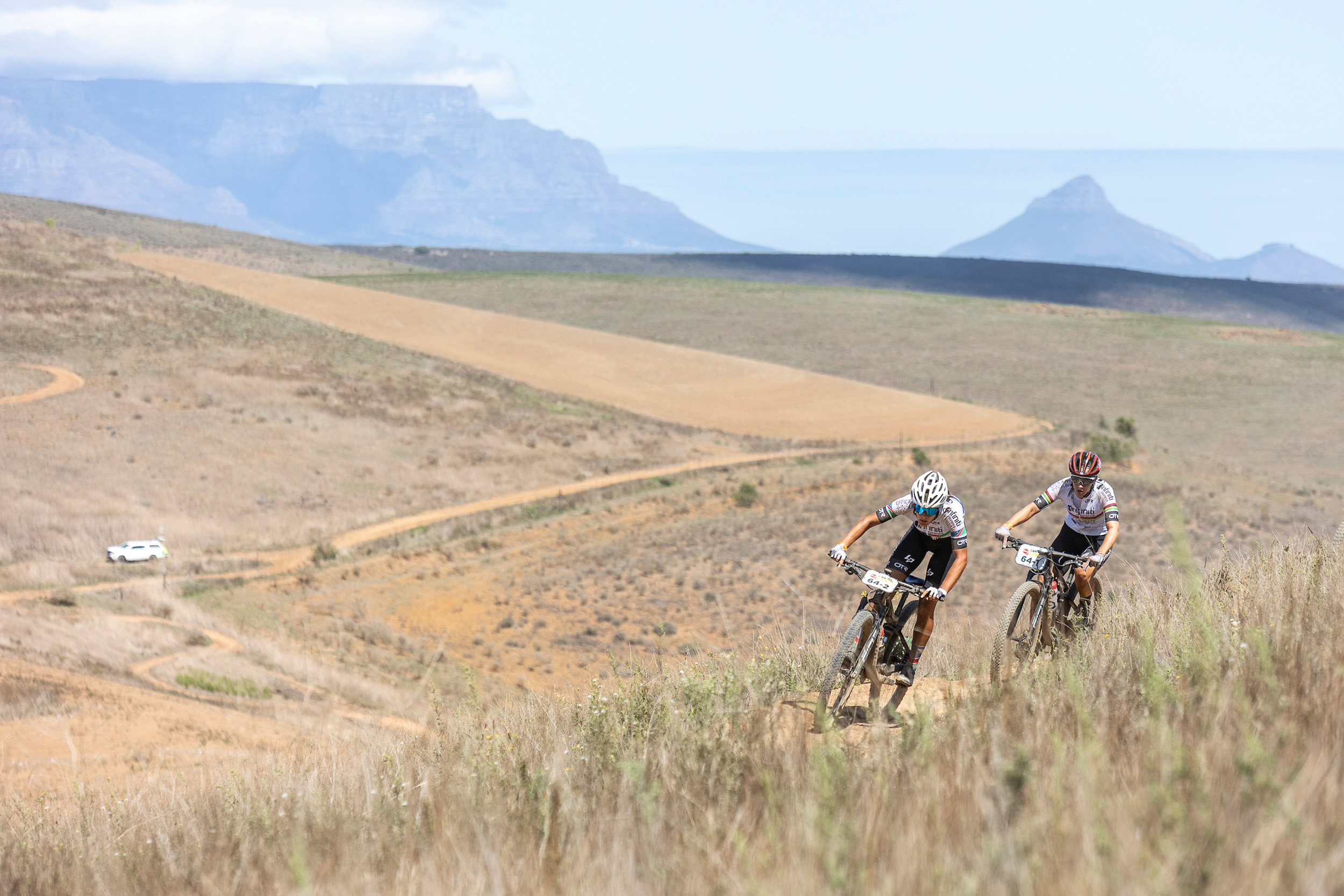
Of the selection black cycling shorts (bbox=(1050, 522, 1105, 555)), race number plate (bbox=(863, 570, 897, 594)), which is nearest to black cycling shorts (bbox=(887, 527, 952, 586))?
race number plate (bbox=(863, 570, 897, 594))

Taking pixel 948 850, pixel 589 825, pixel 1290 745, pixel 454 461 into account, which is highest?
pixel 1290 745

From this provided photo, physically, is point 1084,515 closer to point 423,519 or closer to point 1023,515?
point 1023,515

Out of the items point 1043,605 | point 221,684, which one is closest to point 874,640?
point 1043,605

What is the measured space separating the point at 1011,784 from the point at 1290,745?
3.38 feet

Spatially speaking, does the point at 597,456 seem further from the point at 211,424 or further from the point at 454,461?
the point at 211,424

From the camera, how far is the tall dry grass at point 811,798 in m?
3.03

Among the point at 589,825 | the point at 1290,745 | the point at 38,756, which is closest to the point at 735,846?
the point at 589,825

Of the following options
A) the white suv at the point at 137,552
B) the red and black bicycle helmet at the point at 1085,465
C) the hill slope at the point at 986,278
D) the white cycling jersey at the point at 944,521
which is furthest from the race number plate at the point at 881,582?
the hill slope at the point at 986,278

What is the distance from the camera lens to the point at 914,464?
43625 mm

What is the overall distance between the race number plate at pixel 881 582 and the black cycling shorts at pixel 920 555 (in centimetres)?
43

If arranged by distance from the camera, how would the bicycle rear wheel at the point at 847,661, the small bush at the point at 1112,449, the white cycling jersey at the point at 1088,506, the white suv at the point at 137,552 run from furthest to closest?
the small bush at the point at 1112,449 < the white suv at the point at 137,552 < the white cycling jersey at the point at 1088,506 < the bicycle rear wheel at the point at 847,661

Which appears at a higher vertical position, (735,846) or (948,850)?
(948,850)

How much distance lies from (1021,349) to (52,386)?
7910 centimetres

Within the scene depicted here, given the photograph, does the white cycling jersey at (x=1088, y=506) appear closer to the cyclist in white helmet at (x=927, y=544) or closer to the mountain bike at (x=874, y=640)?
the cyclist in white helmet at (x=927, y=544)
